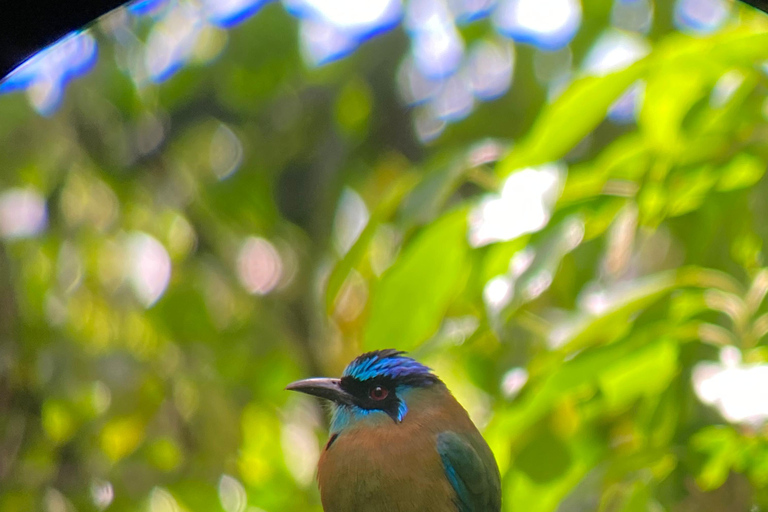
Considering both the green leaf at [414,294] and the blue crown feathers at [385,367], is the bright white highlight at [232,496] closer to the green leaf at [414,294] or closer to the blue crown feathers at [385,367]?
the green leaf at [414,294]

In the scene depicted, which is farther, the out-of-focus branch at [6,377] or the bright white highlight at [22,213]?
the bright white highlight at [22,213]

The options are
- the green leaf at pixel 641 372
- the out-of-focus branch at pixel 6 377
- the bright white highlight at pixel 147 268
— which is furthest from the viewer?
the bright white highlight at pixel 147 268

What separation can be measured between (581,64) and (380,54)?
A: 0.65 meters

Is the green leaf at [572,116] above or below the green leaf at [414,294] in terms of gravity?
below

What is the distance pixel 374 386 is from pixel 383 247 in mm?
566

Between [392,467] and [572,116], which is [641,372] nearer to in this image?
[572,116]

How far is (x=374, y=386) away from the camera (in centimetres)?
73

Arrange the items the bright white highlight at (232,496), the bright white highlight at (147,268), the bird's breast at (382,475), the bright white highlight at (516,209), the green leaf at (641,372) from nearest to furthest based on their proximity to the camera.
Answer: the bird's breast at (382,475) → the bright white highlight at (516,209) → the green leaf at (641,372) → the bright white highlight at (232,496) → the bright white highlight at (147,268)

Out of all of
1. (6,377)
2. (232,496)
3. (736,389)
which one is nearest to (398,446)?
(736,389)

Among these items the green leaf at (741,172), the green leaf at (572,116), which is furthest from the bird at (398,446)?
the green leaf at (741,172)

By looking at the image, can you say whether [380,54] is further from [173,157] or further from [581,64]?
[173,157]

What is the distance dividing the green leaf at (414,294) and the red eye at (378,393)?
0.04 meters

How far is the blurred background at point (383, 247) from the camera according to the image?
111cm

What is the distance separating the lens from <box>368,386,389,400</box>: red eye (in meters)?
0.74
